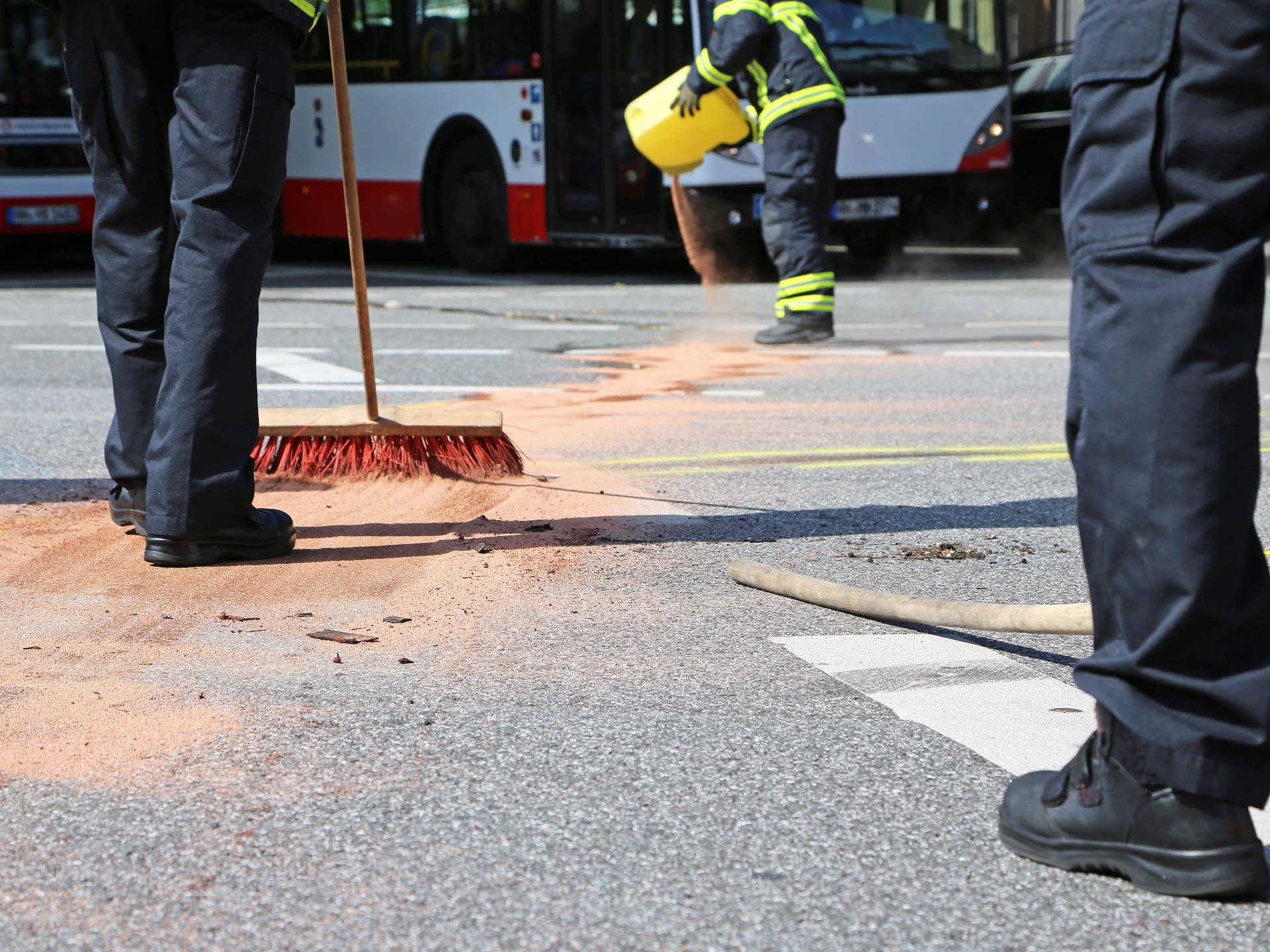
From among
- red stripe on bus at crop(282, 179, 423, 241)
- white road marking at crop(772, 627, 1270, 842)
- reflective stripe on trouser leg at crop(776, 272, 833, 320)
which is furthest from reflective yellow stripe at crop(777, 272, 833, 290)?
red stripe on bus at crop(282, 179, 423, 241)

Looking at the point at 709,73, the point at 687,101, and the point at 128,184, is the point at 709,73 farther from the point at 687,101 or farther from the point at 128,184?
the point at 128,184

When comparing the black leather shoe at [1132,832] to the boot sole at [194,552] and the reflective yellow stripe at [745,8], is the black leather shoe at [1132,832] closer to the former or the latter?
the boot sole at [194,552]

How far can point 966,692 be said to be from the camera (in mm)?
2693

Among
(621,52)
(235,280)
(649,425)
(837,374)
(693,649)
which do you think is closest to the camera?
(693,649)

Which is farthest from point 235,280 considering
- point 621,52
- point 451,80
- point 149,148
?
point 451,80

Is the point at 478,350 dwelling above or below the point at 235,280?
below

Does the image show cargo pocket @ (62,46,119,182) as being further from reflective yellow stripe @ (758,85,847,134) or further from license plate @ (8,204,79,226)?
license plate @ (8,204,79,226)

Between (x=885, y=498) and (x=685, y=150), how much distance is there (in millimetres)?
5047

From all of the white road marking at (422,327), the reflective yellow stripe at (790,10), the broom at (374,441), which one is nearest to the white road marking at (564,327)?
the white road marking at (422,327)

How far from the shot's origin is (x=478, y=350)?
825cm

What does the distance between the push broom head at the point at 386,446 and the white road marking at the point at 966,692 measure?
1783 mm

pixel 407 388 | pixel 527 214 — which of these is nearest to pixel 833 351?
pixel 407 388

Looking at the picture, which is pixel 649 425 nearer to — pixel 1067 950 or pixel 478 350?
pixel 478 350

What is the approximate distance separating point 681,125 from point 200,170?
5.84 meters
